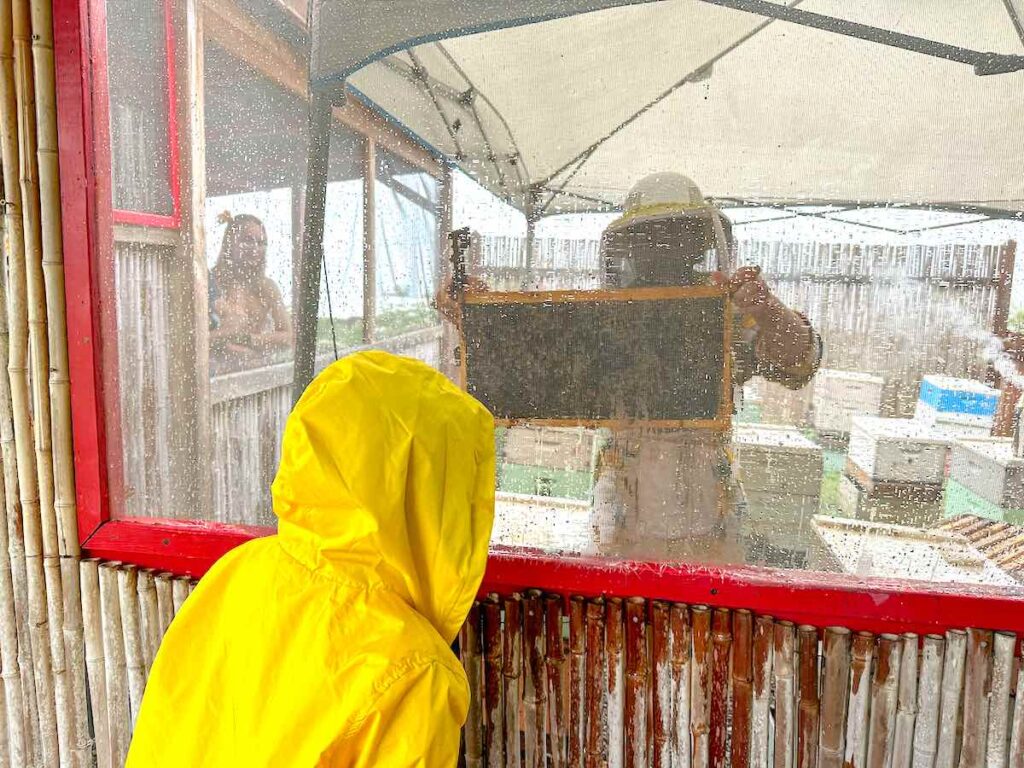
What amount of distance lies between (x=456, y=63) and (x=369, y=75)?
0.19m

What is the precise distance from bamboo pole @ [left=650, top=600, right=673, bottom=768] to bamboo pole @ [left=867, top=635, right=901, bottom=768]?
0.37 metres

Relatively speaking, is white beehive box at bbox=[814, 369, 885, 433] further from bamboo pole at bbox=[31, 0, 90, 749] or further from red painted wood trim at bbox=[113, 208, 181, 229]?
bamboo pole at bbox=[31, 0, 90, 749]

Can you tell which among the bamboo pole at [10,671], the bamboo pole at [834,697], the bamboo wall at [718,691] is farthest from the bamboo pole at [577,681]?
the bamboo pole at [10,671]

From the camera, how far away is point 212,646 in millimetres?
1007

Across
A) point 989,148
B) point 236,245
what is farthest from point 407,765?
point 989,148

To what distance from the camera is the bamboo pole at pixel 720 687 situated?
127 cm

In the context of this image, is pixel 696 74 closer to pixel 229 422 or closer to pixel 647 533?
pixel 647 533

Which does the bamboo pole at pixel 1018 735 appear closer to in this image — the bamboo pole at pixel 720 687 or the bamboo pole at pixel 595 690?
the bamboo pole at pixel 720 687

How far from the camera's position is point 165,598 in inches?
60.4

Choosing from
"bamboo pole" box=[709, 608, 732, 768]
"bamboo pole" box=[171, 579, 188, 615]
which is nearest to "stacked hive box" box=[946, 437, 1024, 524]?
"bamboo pole" box=[709, 608, 732, 768]

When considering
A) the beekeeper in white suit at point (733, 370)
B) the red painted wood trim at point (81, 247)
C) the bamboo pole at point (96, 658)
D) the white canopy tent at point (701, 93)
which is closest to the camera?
the white canopy tent at point (701, 93)

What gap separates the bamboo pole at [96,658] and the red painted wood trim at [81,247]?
0.11 m

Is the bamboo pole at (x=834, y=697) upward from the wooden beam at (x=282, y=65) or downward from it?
downward

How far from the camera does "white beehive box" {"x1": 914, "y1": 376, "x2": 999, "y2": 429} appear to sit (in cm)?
117
